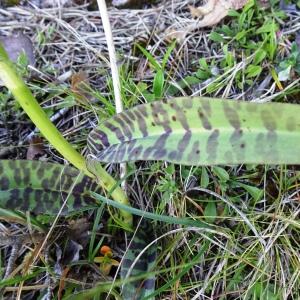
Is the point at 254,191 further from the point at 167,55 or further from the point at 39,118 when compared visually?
the point at 39,118

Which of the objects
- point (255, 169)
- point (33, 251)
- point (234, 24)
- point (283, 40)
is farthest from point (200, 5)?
point (33, 251)

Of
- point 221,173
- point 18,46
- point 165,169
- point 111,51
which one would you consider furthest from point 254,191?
point 18,46

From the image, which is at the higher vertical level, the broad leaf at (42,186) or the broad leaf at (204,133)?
the broad leaf at (204,133)

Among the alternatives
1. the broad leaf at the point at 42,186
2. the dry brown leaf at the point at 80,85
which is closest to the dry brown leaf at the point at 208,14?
the dry brown leaf at the point at 80,85

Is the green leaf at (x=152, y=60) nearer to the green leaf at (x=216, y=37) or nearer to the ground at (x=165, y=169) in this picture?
the ground at (x=165, y=169)

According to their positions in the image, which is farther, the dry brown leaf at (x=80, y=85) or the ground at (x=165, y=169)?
the dry brown leaf at (x=80, y=85)

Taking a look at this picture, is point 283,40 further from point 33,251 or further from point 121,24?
point 33,251
